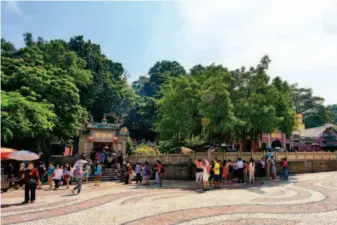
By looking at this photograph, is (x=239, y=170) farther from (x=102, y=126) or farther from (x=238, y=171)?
(x=102, y=126)

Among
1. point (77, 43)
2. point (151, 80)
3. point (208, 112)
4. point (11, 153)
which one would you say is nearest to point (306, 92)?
point (151, 80)

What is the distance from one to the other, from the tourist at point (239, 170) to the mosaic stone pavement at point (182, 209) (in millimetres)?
4389

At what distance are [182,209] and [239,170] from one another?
965cm

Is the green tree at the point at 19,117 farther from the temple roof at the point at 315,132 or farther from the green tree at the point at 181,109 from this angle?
the temple roof at the point at 315,132

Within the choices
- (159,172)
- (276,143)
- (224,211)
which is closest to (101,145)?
(159,172)

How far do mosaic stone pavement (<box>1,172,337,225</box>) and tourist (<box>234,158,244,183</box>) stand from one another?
14.4 feet

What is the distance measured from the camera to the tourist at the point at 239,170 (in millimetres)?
19062

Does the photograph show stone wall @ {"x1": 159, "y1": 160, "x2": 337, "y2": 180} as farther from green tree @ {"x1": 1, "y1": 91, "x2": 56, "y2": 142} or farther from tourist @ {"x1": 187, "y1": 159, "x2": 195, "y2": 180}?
green tree @ {"x1": 1, "y1": 91, "x2": 56, "y2": 142}

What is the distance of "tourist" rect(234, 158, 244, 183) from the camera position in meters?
19.1

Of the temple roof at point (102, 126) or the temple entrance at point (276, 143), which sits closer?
the temple roof at point (102, 126)

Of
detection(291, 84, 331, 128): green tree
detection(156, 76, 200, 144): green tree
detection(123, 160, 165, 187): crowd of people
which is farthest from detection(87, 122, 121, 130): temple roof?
detection(291, 84, 331, 128): green tree

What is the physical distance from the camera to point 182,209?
10.7 meters

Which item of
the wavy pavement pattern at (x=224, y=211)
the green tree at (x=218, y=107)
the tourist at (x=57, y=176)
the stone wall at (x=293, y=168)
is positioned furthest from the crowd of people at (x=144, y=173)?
the wavy pavement pattern at (x=224, y=211)

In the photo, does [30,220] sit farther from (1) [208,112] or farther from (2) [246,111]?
(2) [246,111]
